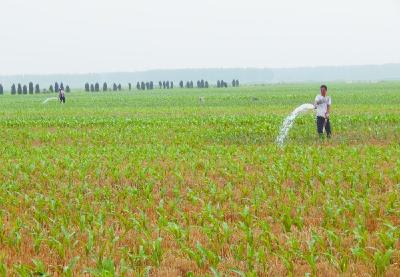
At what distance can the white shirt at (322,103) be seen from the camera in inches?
701

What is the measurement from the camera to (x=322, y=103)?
1789 cm

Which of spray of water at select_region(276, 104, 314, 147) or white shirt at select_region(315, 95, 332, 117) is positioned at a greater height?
white shirt at select_region(315, 95, 332, 117)

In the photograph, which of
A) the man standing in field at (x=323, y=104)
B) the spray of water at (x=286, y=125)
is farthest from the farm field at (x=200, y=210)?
the spray of water at (x=286, y=125)

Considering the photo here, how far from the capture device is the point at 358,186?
10742mm

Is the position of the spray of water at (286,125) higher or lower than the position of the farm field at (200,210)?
higher

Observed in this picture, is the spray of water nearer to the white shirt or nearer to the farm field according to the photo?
the white shirt

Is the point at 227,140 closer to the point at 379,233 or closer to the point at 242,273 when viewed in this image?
the point at 379,233

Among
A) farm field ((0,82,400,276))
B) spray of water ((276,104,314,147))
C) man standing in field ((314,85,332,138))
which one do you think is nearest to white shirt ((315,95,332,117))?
man standing in field ((314,85,332,138))

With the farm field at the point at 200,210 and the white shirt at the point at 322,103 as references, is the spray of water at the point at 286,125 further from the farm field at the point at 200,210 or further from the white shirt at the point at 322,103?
the farm field at the point at 200,210

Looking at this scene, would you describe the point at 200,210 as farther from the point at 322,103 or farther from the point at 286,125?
the point at 286,125

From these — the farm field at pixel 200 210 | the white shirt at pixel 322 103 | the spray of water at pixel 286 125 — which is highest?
the white shirt at pixel 322 103

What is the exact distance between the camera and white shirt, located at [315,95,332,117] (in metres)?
17.8

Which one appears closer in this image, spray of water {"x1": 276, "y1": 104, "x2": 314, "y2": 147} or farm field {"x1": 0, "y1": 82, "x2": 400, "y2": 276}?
farm field {"x1": 0, "y1": 82, "x2": 400, "y2": 276}

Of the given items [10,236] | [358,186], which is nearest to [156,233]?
[10,236]
